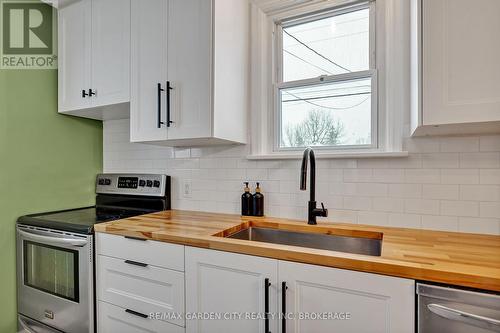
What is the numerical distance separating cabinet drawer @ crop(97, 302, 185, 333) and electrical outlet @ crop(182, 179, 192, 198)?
0.84 m

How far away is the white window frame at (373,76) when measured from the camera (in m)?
1.49

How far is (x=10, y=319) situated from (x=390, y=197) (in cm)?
255

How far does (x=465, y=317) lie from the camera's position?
0.84 meters

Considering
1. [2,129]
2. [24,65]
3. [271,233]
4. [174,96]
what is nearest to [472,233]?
[271,233]

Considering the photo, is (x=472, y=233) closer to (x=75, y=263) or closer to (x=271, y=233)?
(x=271, y=233)

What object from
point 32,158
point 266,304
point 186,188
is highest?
point 32,158

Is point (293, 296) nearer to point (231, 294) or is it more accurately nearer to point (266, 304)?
point (266, 304)

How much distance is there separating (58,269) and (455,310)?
2013 millimetres

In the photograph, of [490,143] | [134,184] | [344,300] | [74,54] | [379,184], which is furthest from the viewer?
[134,184]

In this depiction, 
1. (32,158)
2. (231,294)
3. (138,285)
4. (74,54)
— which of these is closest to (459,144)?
(231,294)

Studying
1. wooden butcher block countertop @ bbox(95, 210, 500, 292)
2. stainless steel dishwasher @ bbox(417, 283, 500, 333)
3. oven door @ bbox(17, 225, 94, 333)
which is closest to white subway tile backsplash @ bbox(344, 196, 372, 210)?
wooden butcher block countertop @ bbox(95, 210, 500, 292)

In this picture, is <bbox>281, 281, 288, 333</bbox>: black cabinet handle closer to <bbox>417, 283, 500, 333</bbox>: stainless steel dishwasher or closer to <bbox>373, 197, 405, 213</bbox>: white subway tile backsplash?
<bbox>417, 283, 500, 333</bbox>: stainless steel dishwasher

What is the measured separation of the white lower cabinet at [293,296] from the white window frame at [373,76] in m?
0.77

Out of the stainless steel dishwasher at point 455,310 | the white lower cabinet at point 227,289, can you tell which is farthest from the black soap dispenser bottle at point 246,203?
the stainless steel dishwasher at point 455,310
